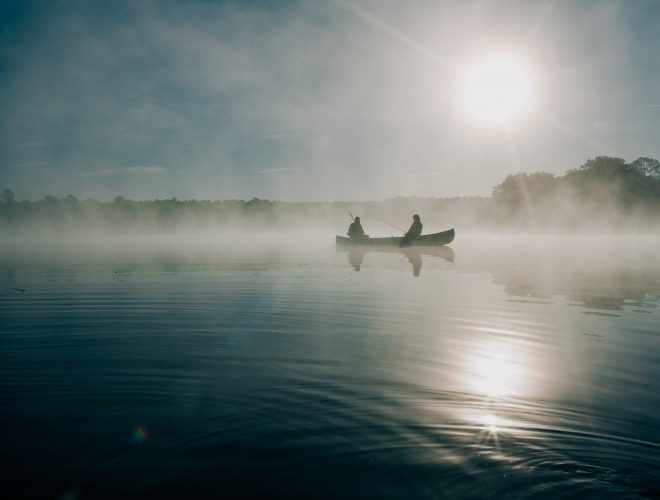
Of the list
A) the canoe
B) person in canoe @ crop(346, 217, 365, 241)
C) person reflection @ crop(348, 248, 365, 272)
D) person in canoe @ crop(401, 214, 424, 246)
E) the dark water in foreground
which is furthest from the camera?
person in canoe @ crop(346, 217, 365, 241)

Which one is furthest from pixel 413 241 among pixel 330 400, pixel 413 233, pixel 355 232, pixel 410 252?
pixel 330 400

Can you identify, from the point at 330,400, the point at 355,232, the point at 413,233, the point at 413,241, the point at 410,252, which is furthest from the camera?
the point at 355,232

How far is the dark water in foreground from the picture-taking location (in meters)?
4.06

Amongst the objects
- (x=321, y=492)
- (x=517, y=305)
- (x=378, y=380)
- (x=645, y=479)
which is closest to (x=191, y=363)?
(x=378, y=380)

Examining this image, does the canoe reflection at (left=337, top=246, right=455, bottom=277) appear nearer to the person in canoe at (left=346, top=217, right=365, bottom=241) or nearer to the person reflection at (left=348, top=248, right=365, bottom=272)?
the person reflection at (left=348, top=248, right=365, bottom=272)

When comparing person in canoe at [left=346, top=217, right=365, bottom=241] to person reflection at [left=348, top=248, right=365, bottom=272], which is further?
person in canoe at [left=346, top=217, right=365, bottom=241]

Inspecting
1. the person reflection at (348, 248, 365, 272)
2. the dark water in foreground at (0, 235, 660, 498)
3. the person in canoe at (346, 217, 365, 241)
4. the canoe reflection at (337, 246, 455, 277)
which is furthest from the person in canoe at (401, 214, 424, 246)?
the dark water in foreground at (0, 235, 660, 498)

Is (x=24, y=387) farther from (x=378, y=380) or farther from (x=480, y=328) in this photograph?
(x=480, y=328)

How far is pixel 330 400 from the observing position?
5820 millimetres

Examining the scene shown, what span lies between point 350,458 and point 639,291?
48.2 feet

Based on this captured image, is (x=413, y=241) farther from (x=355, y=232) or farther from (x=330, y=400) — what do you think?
(x=330, y=400)

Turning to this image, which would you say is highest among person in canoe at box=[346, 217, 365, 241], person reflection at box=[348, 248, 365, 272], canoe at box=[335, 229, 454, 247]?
person in canoe at box=[346, 217, 365, 241]

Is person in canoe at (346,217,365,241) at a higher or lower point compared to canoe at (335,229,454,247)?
higher

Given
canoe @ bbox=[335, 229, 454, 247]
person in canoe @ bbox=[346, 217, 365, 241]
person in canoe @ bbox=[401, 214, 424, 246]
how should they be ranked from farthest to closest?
person in canoe @ bbox=[346, 217, 365, 241] < canoe @ bbox=[335, 229, 454, 247] < person in canoe @ bbox=[401, 214, 424, 246]
